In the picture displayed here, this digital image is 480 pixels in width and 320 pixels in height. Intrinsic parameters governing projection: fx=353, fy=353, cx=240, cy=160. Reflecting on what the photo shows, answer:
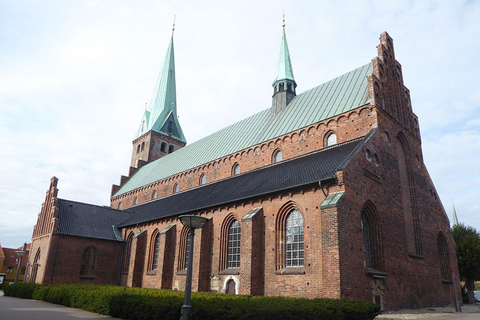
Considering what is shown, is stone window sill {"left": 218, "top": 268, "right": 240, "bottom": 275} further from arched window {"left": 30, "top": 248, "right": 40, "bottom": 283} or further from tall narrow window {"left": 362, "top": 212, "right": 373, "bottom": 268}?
arched window {"left": 30, "top": 248, "right": 40, "bottom": 283}

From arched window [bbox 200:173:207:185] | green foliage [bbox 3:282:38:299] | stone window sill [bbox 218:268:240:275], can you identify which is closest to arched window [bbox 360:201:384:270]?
stone window sill [bbox 218:268:240:275]

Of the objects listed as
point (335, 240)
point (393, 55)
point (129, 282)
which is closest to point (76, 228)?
point (129, 282)

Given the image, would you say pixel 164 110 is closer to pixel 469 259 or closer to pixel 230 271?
pixel 230 271

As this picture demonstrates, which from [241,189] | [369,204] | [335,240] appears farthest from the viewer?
[241,189]

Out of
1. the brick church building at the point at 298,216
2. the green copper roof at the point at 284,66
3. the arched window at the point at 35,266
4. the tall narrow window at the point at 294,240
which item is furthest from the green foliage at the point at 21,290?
the green copper roof at the point at 284,66

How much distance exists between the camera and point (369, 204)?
736 inches

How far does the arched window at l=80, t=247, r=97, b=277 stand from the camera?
102ft

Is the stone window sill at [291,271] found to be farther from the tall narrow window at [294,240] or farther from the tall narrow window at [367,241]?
the tall narrow window at [367,241]

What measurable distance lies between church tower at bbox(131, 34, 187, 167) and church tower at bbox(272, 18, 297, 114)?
24.7 metres

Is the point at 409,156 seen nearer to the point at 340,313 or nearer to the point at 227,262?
the point at 227,262

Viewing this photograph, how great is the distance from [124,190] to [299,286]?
114ft

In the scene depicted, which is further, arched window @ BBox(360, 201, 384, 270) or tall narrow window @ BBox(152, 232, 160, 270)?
tall narrow window @ BBox(152, 232, 160, 270)

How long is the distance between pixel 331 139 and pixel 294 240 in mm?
8249

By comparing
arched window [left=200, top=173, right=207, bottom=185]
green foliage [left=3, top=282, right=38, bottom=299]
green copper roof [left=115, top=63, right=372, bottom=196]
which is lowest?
green foliage [left=3, top=282, right=38, bottom=299]
